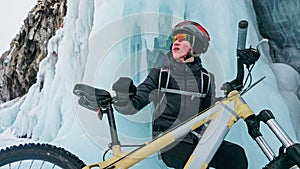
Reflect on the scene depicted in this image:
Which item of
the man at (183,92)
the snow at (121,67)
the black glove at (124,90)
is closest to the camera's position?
the black glove at (124,90)

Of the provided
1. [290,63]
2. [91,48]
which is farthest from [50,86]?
[290,63]

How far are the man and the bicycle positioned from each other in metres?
0.06

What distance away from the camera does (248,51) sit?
1243mm

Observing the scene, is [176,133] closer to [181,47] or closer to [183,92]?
[183,92]

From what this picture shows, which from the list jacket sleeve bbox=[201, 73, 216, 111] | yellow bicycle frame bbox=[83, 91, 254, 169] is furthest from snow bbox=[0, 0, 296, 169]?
yellow bicycle frame bbox=[83, 91, 254, 169]

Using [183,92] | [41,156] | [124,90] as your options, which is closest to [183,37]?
[183,92]

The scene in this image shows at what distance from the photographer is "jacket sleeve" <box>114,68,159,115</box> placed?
1.23 m

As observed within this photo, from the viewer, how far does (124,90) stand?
1.16 meters

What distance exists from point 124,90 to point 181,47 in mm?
259

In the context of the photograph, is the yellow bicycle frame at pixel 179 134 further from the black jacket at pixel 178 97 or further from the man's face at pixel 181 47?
the man's face at pixel 181 47

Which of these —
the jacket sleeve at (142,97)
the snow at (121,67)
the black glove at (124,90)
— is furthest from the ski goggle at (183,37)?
the snow at (121,67)

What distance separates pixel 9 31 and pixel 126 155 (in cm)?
231

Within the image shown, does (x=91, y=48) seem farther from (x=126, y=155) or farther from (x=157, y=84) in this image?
(x=126, y=155)

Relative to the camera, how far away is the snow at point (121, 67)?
1.71 m
